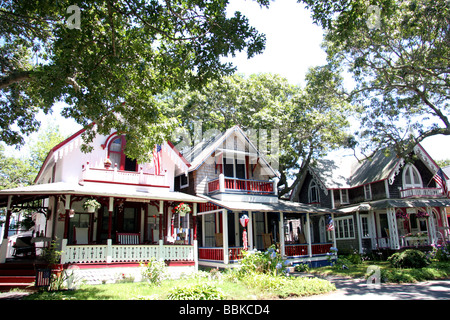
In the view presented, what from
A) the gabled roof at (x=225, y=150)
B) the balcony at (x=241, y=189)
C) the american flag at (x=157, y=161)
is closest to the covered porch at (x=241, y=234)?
the balcony at (x=241, y=189)

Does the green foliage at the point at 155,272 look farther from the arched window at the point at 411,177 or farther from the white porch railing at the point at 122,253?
the arched window at the point at 411,177

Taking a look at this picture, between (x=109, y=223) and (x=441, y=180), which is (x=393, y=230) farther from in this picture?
(x=109, y=223)

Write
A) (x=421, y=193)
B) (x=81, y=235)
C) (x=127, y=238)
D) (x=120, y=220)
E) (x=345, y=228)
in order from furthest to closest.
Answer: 1. (x=345, y=228)
2. (x=421, y=193)
3. (x=120, y=220)
4. (x=127, y=238)
5. (x=81, y=235)

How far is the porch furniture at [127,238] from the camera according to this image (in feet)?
55.3

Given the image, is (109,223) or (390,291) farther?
(109,223)

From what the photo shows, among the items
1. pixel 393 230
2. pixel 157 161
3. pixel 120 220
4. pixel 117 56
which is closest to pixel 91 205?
pixel 120 220

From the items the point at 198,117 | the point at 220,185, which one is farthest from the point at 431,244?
the point at 198,117

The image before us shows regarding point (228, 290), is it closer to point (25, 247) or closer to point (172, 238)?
point (172, 238)

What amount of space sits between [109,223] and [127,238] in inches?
108

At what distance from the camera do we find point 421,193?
80.1 ft

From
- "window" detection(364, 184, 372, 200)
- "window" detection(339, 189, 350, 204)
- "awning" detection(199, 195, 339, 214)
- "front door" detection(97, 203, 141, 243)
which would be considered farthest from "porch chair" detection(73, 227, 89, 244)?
"window" detection(364, 184, 372, 200)

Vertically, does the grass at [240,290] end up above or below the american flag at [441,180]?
below

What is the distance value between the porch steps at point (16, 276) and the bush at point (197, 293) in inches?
257

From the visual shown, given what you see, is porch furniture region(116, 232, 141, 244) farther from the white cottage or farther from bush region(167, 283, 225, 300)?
bush region(167, 283, 225, 300)
